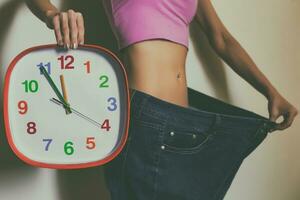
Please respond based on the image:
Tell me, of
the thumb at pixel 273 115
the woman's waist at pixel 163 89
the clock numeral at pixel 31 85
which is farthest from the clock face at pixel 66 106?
the thumb at pixel 273 115

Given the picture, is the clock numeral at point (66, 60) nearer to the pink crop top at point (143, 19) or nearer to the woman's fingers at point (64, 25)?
the woman's fingers at point (64, 25)

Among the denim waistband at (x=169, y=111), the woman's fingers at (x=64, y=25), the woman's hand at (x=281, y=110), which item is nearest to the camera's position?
the woman's fingers at (x=64, y=25)

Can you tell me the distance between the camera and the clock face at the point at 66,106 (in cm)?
70

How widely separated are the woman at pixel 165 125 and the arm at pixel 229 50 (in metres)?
0.17

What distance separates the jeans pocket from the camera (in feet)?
2.56

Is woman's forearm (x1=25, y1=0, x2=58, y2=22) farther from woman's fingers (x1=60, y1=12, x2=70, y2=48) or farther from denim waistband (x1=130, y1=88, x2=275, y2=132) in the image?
denim waistband (x1=130, y1=88, x2=275, y2=132)

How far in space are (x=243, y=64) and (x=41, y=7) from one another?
55 centimetres

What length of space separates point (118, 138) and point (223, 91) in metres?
0.55

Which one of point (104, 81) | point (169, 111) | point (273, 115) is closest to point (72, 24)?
point (104, 81)

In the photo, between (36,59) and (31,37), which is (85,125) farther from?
(31,37)

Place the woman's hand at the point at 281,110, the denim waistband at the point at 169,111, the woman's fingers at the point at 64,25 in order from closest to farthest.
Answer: the woman's fingers at the point at 64,25
the denim waistband at the point at 169,111
the woman's hand at the point at 281,110

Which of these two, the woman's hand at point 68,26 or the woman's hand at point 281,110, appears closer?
the woman's hand at point 68,26

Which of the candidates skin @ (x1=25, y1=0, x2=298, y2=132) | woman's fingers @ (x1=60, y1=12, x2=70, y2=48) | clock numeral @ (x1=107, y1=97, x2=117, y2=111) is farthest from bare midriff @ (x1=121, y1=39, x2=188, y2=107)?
woman's fingers @ (x1=60, y1=12, x2=70, y2=48)

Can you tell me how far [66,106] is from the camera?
707mm
